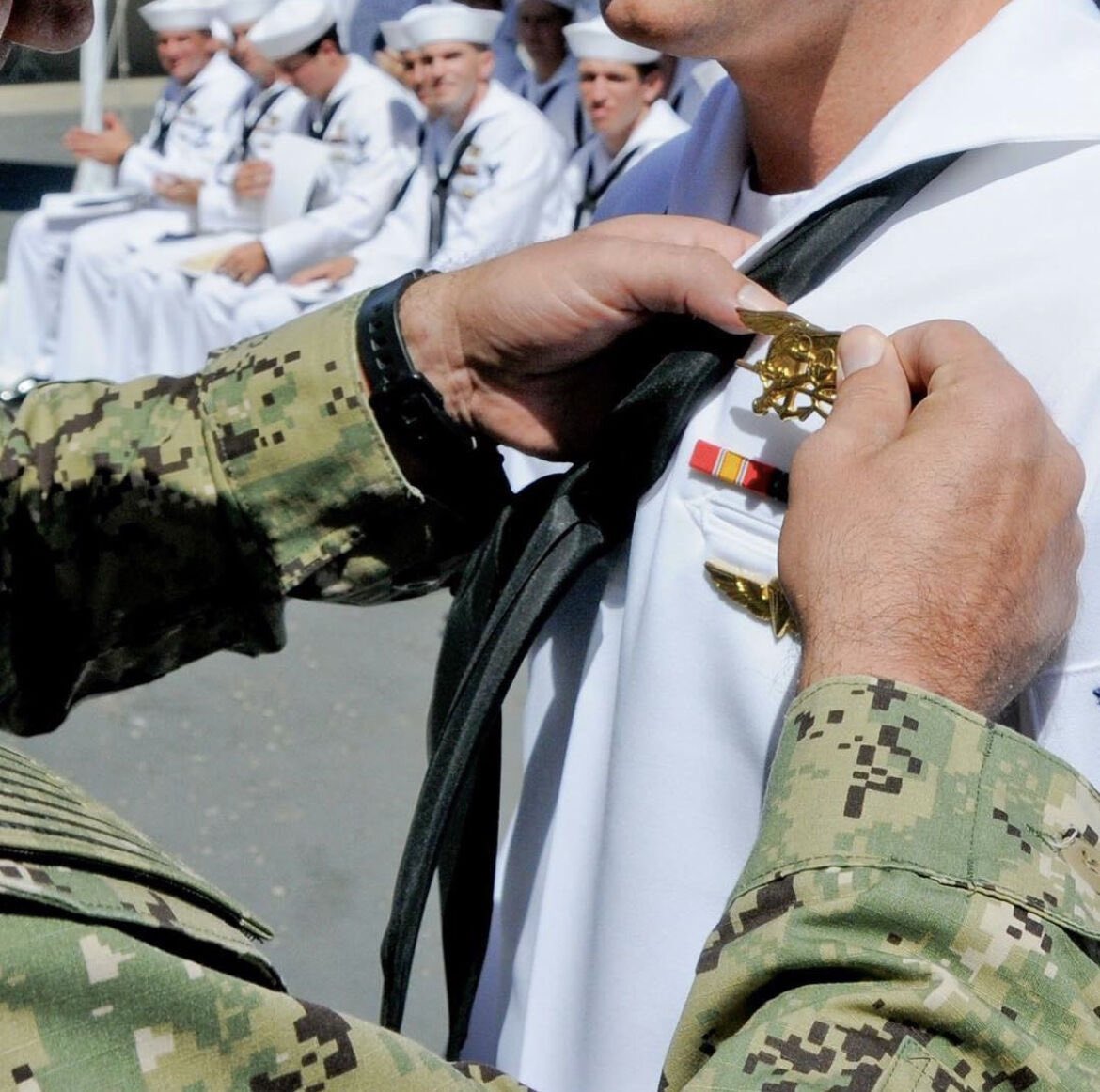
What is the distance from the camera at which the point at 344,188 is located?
543cm

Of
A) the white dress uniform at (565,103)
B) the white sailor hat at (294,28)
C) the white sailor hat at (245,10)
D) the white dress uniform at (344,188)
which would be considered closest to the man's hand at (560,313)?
the white dress uniform at (344,188)

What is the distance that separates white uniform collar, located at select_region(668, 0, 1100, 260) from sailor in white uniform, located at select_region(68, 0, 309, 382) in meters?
4.64

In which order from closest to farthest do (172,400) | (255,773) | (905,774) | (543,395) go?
(905,774)
(543,395)
(172,400)
(255,773)

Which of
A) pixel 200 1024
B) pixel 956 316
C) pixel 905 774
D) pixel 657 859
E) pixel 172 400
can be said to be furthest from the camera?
pixel 172 400

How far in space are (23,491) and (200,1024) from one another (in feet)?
2.56

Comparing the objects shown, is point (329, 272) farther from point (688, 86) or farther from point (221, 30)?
point (221, 30)

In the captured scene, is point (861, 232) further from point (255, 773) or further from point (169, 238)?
point (169, 238)

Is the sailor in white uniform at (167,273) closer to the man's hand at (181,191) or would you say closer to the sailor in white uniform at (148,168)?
the man's hand at (181,191)

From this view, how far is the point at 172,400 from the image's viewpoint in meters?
1.33

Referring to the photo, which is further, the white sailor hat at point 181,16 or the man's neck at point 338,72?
the white sailor hat at point 181,16

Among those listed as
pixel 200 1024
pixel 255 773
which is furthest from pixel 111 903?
pixel 255 773

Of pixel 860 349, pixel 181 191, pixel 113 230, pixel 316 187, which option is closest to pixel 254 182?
pixel 316 187

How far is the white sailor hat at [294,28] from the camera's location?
18.2 ft

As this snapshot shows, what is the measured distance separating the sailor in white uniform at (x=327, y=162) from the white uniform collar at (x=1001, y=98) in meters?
4.34
